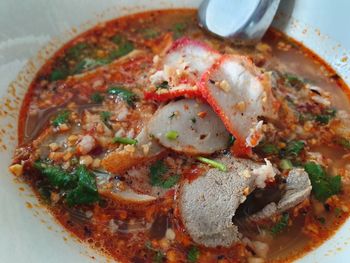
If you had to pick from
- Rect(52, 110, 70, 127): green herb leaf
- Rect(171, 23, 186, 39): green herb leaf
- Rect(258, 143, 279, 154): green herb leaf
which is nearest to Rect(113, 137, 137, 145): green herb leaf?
Rect(52, 110, 70, 127): green herb leaf

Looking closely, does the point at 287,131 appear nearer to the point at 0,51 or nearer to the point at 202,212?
the point at 202,212

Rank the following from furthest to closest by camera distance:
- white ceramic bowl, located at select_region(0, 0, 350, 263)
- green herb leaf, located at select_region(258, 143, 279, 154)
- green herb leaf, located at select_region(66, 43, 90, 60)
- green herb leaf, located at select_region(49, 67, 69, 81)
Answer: green herb leaf, located at select_region(66, 43, 90, 60) < green herb leaf, located at select_region(49, 67, 69, 81) < green herb leaf, located at select_region(258, 143, 279, 154) < white ceramic bowl, located at select_region(0, 0, 350, 263)

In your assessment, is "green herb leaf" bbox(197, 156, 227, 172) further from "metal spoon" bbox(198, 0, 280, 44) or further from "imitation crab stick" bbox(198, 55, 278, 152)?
"metal spoon" bbox(198, 0, 280, 44)

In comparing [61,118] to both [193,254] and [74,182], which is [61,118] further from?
[193,254]

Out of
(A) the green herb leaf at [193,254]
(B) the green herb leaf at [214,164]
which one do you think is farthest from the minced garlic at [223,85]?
(A) the green herb leaf at [193,254]

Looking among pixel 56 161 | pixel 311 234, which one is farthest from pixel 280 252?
pixel 56 161

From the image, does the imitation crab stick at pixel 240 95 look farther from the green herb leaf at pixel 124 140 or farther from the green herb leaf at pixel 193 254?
the green herb leaf at pixel 193 254
